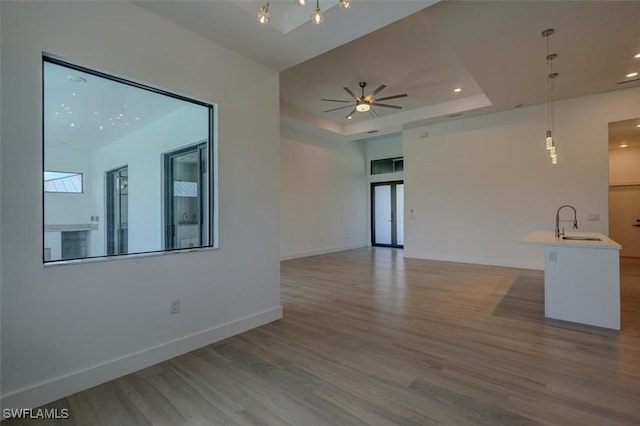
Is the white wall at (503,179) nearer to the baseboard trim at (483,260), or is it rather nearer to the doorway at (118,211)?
the baseboard trim at (483,260)

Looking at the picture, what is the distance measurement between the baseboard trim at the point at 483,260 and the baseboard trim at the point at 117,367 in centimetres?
534

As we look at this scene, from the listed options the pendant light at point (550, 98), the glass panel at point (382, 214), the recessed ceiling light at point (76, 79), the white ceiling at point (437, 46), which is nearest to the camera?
the recessed ceiling light at point (76, 79)

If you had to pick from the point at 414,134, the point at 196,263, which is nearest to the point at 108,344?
the point at 196,263

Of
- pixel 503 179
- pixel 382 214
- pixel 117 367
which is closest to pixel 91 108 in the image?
pixel 117 367

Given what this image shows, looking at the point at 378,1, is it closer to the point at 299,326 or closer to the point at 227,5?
the point at 227,5

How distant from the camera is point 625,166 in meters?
7.51

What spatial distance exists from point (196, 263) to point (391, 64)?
160 inches

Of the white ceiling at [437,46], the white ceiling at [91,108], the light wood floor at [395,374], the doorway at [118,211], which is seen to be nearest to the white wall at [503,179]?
the white ceiling at [437,46]

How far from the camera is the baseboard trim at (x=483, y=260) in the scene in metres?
6.05

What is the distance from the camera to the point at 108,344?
7.34 feet

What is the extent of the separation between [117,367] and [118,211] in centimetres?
155

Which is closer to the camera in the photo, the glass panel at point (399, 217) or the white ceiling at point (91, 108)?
the white ceiling at point (91, 108)

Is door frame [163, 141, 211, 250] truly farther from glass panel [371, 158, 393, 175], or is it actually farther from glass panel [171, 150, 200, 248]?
glass panel [371, 158, 393, 175]

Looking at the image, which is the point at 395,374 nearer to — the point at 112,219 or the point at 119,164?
the point at 112,219
